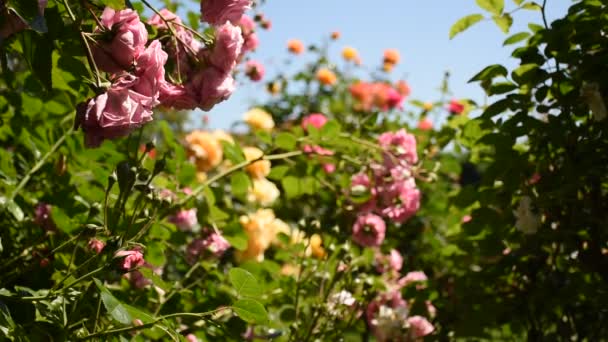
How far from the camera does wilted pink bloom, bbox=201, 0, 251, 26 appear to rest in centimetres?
91

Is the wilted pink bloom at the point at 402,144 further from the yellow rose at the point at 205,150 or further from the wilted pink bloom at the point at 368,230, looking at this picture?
the yellow rose at the point at 205,150

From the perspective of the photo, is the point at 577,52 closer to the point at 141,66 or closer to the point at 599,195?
the point at 599,195

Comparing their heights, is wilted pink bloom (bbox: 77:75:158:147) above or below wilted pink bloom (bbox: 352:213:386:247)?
below

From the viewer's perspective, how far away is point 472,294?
67.2 inches

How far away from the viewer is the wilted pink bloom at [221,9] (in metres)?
0.91

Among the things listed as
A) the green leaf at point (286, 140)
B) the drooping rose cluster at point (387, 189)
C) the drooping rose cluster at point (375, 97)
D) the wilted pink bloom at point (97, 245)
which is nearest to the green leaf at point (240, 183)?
the green leaf at point (286, 140)

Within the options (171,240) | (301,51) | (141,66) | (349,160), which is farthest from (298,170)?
(301,51)

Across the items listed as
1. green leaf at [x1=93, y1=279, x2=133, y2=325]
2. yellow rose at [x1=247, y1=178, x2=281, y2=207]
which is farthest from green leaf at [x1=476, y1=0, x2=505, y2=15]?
yellow rose at [x1=247, y1=178, x2=281, y2=207]

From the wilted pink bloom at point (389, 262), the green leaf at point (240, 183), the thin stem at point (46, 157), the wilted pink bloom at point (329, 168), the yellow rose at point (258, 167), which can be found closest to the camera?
the thin stem at point (46, 157)

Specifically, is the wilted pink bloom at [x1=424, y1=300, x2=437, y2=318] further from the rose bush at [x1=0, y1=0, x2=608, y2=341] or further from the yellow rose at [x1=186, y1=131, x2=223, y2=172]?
the yellow rose at [x1=186, y1=131, x2=223, y2=172]

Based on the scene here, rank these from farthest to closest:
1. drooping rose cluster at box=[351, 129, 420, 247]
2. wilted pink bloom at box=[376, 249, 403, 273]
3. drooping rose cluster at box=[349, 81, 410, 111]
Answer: drooping rose cluster at box=[349, 81, 410, 111], wilted pink bloom at box=[376, 249, 403, 273], drooping rose cluster at box=[351, 129, 420, 247]

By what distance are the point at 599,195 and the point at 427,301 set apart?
0.61 metres

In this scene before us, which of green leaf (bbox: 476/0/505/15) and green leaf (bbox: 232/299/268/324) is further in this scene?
green leaf (bbox: 476/0/505/15)

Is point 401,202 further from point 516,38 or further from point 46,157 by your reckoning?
point 46,157
